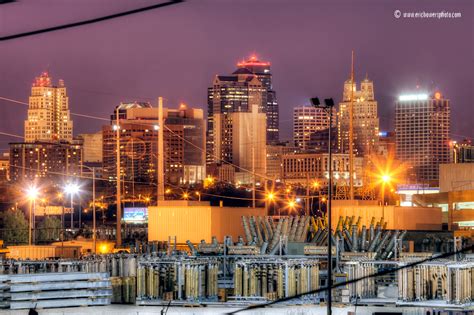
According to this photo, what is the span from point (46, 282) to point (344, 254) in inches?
446

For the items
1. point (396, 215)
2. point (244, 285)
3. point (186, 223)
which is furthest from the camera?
→ point (396, 215)

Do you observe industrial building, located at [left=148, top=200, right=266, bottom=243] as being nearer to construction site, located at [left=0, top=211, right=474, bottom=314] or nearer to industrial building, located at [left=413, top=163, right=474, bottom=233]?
construction site, located at [left=0, top=211, right=474, bottom=314]

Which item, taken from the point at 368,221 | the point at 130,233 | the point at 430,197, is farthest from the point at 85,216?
the point at 368,221

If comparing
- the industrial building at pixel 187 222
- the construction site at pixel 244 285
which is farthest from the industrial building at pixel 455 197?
the construction site at pixel 244 285

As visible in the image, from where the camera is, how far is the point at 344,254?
3972 centimetres

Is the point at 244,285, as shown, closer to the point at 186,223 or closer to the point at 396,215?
the point at 186,223

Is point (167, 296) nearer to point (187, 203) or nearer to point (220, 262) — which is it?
point (220, 262)

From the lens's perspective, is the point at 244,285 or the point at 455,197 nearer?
the point at 244,285

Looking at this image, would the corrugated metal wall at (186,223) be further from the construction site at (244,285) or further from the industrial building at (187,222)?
the construction site at (244,285)

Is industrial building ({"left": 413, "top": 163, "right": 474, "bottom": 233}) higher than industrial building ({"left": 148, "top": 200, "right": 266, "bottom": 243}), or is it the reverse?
industrial building ({"left": 413, "top": 163, "right": 474, "bottom": 233})

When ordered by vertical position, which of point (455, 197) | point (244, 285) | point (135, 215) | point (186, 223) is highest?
point (455, 197)

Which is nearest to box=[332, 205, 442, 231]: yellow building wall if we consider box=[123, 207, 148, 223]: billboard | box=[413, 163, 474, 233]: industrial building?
box=[413, 163, 474, 233]: industrial building

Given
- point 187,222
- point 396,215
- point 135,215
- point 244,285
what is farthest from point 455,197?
point 244,285

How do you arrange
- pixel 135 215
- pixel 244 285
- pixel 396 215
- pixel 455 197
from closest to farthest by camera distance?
pixel 244 285, pixel 396 215, pixel 455 197, pixel 135 215
